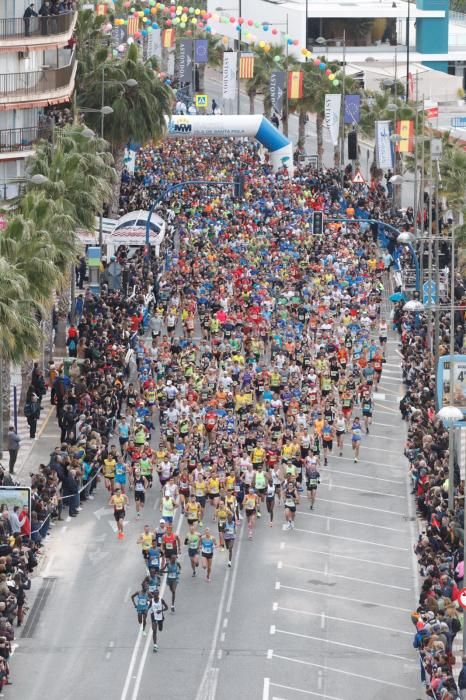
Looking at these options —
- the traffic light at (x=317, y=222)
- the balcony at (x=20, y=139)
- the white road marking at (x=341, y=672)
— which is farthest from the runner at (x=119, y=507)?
the traffic light at (x=317, y=222)

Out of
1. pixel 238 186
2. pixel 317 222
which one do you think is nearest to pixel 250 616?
pixel 317 222

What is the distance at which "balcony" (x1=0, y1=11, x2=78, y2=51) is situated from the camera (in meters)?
73.4

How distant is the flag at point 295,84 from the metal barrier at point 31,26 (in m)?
29.6

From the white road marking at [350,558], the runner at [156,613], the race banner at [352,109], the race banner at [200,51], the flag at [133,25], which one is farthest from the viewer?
the race banner at [200,51]

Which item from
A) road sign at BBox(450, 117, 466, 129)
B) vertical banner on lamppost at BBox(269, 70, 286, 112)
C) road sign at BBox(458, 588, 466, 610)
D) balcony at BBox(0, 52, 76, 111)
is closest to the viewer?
road sign at BBox(458, 588, 466, 610)

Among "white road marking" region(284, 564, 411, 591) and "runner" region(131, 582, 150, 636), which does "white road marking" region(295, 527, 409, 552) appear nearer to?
"white road marking" region(284, 564, 411, 591)

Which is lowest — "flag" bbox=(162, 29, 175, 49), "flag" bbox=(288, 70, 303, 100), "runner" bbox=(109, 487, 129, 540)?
"runner" bbox=(109, 487, 129, 540)

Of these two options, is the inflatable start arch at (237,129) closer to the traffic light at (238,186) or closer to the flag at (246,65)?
the flag at (246,65)

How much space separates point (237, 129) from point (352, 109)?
647 cm

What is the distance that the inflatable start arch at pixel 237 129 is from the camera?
319ft

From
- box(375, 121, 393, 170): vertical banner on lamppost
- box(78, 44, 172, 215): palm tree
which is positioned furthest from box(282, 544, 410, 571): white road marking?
box(375, 121, 393, 170): vertical banner on lamppost

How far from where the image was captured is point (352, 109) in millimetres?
101688

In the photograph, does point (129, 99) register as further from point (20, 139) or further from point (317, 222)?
point (20, 139)

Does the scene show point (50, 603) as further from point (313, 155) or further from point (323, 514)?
point (313, 155)
